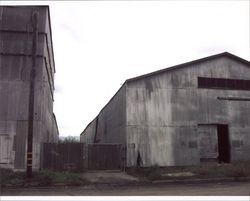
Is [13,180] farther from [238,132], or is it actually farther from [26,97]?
[238,132]

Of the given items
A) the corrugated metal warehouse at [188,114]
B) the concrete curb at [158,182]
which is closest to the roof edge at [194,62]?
the corrugated metal warehouse at [188,114]

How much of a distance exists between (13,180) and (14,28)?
34.7 feet

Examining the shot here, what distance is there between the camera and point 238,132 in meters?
24.8

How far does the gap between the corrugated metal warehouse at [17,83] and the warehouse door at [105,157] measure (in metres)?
3.51

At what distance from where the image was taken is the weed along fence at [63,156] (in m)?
21.5

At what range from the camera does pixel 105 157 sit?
22.6m

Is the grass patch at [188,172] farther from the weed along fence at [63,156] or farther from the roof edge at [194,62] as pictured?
the roof edge at [194,62]

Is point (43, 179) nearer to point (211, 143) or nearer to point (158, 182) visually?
point (158, 182)

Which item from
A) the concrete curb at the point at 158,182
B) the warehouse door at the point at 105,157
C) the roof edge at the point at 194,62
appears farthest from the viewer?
the roof edge at the point at 194,62

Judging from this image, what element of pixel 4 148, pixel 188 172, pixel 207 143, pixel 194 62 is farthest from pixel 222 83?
pixel 4 148

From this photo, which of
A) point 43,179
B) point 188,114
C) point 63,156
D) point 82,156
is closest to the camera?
point 43,179

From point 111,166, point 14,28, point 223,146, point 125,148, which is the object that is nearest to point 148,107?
point 125,148

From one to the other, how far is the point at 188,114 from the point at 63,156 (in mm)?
9334

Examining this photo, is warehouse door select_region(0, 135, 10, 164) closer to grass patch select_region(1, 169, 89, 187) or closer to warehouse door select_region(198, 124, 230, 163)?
grass patch select_region(1, 169, 89, 187)
